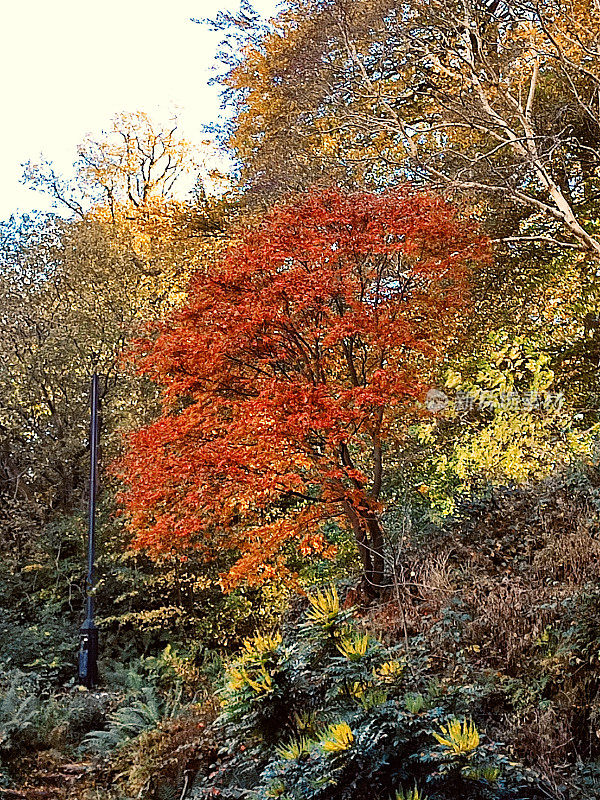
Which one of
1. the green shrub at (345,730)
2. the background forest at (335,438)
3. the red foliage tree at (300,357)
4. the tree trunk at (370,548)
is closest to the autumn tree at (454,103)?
the background forest at (335,438)

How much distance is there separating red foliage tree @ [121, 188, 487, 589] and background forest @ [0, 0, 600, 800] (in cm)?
4

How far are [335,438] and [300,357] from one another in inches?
55.0

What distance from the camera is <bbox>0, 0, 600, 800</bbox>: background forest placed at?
512cm

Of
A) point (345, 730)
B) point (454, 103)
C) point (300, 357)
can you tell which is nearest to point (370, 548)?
point (300, 357)

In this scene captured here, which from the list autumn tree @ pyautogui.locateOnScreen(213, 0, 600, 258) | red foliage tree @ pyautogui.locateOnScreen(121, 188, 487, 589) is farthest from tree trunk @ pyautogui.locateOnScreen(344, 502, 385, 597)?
autumn tree @ pyautogui.locateOnScreen(213, 0, 600, 258)

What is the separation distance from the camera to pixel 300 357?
28.9 feet

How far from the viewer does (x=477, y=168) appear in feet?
32.8

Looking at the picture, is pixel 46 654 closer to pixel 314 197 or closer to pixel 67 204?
pixel 314 197

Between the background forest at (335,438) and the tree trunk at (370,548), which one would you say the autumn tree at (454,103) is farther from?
the tree trunk at (370,548)

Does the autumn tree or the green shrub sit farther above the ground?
the autumn tree

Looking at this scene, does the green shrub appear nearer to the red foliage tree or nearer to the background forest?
the background forest

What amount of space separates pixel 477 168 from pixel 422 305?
257 centimetres

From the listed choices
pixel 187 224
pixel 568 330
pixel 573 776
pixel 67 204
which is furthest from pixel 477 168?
pixel 67 204

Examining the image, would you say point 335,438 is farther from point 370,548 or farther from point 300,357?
point 370,548
